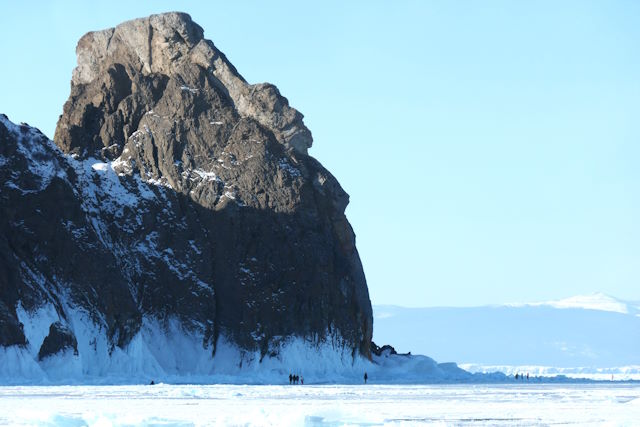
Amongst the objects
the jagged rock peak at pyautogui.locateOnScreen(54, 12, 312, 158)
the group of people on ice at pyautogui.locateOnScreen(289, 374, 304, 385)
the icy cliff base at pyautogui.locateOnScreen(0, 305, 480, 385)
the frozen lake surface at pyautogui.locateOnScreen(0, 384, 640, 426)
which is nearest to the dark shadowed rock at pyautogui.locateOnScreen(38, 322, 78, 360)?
the icy cliff base at pyautogui.locateOnScreen(0, 305, 480, 385)

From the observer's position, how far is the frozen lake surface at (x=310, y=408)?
4741cm

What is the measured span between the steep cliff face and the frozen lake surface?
1395 inches

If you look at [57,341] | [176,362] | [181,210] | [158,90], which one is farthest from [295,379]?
[158,90]

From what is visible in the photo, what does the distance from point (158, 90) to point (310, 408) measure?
250 ft

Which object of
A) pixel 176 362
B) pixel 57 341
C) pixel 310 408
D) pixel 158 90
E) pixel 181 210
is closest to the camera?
pixel 310 408

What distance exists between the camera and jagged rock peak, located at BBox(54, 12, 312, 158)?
413 feet

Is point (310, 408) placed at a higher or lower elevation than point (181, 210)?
lower

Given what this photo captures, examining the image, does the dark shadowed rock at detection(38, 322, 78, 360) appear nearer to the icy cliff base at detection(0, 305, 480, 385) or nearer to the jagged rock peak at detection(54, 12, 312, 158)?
the icy cliff base at detection(0, 305, 480, 385)

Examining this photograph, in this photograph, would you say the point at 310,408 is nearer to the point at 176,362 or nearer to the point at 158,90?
the point at 176,362

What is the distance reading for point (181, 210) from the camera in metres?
122

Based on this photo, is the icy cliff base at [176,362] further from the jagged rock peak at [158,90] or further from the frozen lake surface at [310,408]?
the frozen lake surface at [310,408]

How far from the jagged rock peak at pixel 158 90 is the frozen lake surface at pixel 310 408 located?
52.7 m

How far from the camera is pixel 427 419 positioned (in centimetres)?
4888

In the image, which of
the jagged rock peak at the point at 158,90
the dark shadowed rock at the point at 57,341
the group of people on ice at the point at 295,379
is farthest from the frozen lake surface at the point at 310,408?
the jagged rock peak at the point at 158,90
